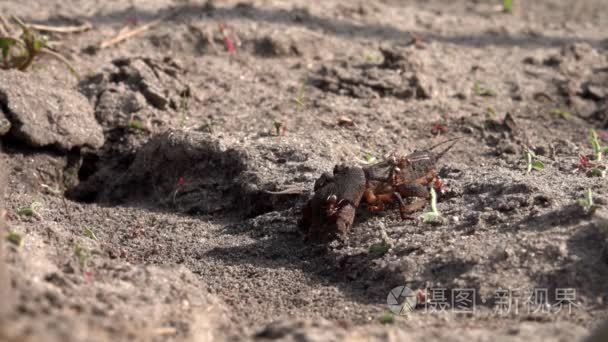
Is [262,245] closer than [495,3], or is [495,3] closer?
[262,245]

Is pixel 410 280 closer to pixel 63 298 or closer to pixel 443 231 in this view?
pixel 443 231

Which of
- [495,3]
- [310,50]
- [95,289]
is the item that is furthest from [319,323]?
[495,3]

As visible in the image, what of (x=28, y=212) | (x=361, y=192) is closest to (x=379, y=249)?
(x=361, y=192)

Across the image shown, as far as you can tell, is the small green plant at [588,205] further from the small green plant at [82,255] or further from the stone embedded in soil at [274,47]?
the stone embedded in soil at [274,47]

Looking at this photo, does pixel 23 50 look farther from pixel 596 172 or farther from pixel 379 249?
pixel 596 172

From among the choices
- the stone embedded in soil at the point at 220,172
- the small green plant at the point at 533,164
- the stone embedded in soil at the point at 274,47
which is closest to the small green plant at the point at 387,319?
the stone embedded in soil at the point at 220,172

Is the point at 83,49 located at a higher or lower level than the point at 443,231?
higher

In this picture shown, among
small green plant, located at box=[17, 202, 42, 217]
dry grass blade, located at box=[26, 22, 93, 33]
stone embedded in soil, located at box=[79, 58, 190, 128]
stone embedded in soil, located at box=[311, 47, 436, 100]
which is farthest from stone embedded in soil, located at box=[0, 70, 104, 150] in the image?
stone embedded in soil, located at box=[311, 47, 436, 100]
